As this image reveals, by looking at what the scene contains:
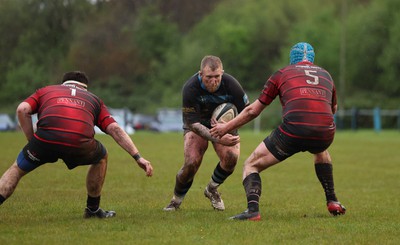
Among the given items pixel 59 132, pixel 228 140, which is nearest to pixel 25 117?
pixel 59 132

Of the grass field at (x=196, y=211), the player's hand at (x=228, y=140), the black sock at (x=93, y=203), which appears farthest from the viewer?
the player's hand at (x=228, y=140)

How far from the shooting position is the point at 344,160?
22.6m

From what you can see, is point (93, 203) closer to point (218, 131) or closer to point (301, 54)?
point (218, 131)

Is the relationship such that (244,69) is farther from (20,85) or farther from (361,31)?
(20,85)

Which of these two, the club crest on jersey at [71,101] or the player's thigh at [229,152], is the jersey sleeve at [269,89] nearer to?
the player's thigh at [229,152]

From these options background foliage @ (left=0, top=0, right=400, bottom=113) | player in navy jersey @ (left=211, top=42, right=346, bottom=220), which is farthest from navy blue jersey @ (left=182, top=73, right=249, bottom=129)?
background foliage @ (left=0, top=0, right=400, bottom=113)

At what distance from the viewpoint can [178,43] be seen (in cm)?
8725

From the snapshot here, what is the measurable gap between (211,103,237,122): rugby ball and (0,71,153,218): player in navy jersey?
1.51m

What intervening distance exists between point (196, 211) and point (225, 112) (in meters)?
1.44

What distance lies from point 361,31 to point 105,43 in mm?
32707

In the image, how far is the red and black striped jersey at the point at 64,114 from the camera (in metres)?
8.48

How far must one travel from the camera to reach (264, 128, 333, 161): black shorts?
891 cm

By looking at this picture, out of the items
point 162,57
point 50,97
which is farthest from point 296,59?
point 162,57

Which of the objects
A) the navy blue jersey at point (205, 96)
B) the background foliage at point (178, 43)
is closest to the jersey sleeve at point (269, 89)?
the navy blue jersey at point (205, 96)
